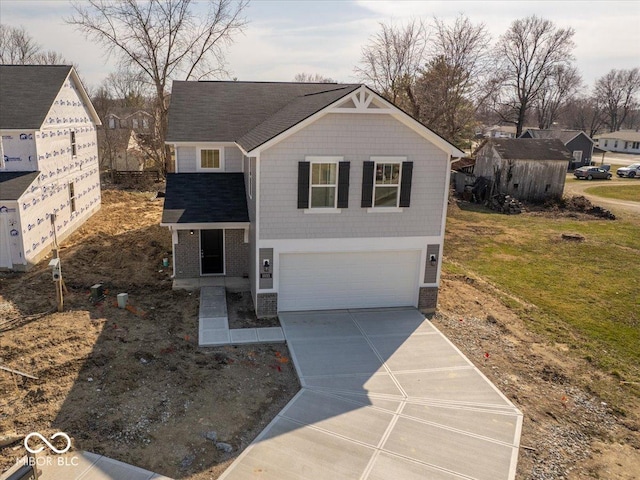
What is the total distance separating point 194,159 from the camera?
1880 centimetres

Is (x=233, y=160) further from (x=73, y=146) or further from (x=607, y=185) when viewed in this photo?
(x=607, y=185)

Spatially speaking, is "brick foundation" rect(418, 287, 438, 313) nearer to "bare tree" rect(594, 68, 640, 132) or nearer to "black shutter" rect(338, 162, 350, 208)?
"black shutter" rect(338, 162, 350, 208)

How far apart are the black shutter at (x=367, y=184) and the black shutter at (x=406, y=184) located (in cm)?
97

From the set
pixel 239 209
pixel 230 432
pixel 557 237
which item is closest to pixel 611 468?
pixel 230 432

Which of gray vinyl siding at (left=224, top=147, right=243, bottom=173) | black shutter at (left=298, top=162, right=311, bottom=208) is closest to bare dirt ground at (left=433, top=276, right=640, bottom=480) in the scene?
black shutter at (left=298, top=162, right=311, bottom=208)

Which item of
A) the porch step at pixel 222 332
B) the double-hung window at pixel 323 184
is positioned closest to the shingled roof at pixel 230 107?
the double-hung window at pixel 323 184

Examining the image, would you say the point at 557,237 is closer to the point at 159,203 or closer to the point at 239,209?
the point at 239,209

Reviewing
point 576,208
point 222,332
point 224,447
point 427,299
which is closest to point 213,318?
point 222,332

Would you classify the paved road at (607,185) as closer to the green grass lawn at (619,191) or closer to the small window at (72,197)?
the green grass lawn at (619,191)

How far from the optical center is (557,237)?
26.2 metres

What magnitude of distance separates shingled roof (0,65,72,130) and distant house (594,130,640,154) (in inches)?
3337

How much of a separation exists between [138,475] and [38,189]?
50.6 feet

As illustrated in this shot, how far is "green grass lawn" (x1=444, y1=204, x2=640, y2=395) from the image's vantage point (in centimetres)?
1401

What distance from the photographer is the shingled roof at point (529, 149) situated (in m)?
35.3
